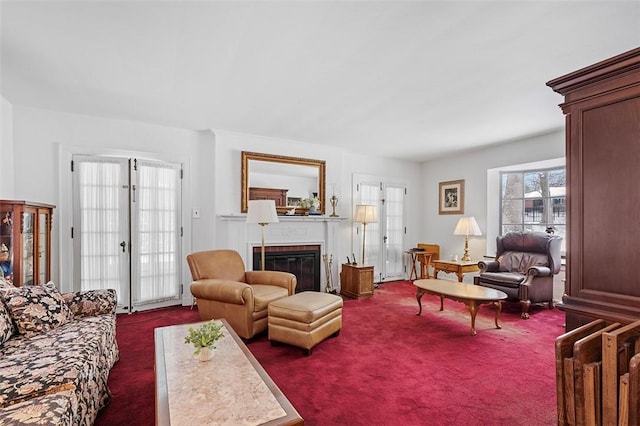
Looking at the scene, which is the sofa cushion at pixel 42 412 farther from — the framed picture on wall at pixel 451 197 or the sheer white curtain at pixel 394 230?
the framed picture on wall at pixel 451 197

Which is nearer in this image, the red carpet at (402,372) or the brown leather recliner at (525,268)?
the red carpet at (402,372)

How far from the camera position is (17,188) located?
3.57m

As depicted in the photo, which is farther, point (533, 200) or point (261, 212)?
point (533, 200)

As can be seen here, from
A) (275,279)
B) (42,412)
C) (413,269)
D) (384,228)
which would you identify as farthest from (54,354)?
(413,269)

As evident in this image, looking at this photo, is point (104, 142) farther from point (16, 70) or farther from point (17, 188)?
point (16, 70)

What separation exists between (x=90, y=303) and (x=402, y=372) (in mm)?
2553

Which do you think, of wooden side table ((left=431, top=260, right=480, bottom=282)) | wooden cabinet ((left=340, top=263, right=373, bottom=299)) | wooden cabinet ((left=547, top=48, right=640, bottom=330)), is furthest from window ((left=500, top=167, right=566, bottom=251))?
wooden cabinet ((left=547, top=48, right=640, bottom=330))

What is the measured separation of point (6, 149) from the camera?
3.38 m

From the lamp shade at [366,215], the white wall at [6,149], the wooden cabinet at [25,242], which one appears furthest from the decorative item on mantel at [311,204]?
the white wall at [6,149]

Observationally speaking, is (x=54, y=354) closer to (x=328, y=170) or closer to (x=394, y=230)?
(x=328, y=170)

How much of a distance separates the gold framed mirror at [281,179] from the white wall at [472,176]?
8.51 ft

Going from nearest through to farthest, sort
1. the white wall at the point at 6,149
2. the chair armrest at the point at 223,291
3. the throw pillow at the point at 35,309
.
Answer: the throw pillow at the point at 35,309 < the chair armrest at the point at 223,291 < the white wall at the point at 6,149

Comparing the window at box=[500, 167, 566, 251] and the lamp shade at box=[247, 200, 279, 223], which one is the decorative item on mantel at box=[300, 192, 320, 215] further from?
the window at box=[500, 167, 566, 251]

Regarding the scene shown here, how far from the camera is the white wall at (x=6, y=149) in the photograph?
10.8 ft
